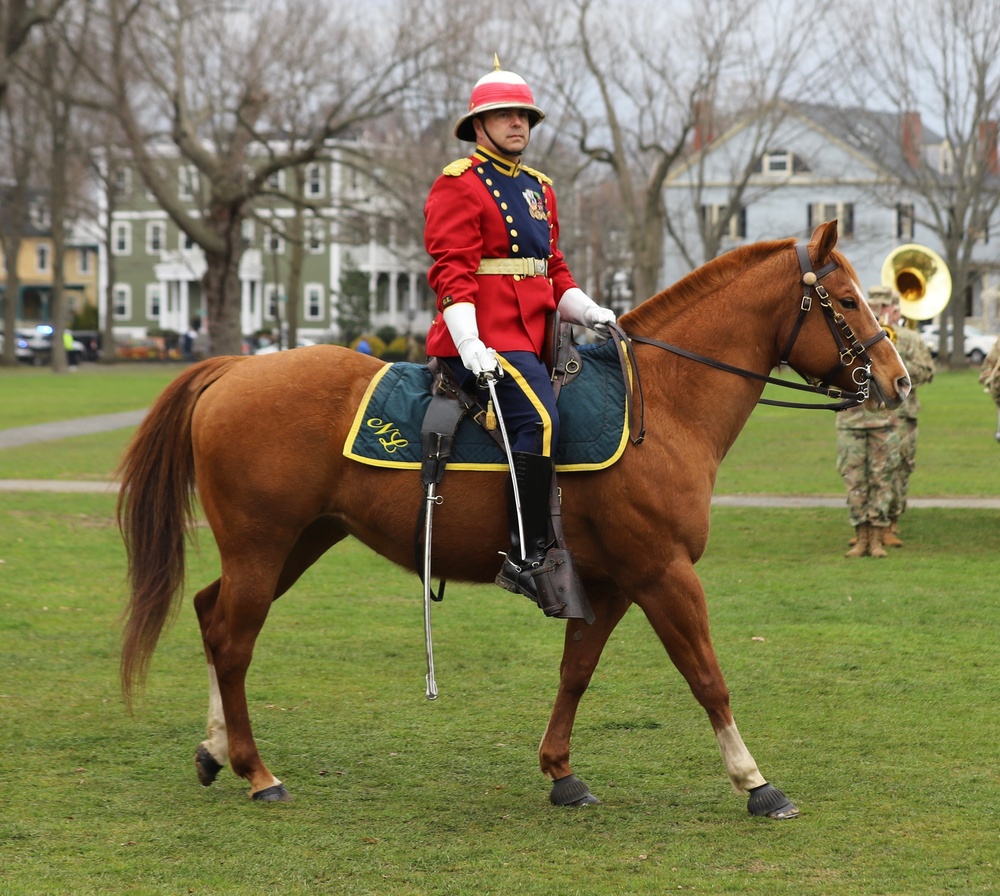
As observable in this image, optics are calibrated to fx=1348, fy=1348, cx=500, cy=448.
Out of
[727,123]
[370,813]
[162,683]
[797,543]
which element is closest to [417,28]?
[727,123]

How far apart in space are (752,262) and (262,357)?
7.07ft

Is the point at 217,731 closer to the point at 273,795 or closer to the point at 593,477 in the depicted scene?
the point at 273,795

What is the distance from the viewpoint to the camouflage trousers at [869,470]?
11.9 m

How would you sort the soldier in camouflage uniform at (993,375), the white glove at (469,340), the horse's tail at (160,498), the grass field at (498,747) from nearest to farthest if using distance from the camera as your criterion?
the grass field at (498,747) → the white glove at (469,340) → the horse's tail at (160,498) → the soldier in camouflage uniform at (993,375)

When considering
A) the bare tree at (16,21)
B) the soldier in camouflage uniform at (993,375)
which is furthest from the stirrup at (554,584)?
the bare tree at (16,21)

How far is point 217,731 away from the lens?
19.3ft

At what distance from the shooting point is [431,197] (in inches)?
216

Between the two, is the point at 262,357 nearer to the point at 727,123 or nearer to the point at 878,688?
the point at 878,688

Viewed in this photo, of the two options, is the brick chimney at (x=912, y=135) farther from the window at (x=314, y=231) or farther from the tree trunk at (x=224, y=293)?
the tree trunk at (x=224, y=293)

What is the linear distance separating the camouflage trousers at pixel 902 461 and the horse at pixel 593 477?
6867 mm

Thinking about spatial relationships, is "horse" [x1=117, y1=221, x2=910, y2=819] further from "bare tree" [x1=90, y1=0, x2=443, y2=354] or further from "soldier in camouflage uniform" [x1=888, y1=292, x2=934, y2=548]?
"bare tree" [x1=90, y1=0, x2=443, y2=354]

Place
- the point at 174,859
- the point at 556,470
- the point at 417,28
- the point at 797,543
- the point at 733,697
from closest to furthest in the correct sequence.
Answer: the point at 174,859, the point at 556,470, the point at 733,697, the point at 797,543, the point at 417,28

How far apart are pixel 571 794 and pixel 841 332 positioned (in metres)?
2.21

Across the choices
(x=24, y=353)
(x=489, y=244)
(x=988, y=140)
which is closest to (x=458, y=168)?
(x=489, y=244)
